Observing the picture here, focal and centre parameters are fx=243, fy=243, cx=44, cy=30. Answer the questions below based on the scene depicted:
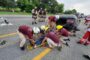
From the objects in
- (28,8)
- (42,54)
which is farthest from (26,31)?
(28,8)

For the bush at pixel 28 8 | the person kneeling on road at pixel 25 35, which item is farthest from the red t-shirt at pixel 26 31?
the bush at pixel 28 8

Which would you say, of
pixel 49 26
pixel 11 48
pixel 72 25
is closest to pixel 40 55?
pixel 11 48

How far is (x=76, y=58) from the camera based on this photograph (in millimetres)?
10219

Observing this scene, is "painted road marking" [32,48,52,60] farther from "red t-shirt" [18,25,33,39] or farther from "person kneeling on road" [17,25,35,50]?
"red t-shirt" [18,25,33,39]

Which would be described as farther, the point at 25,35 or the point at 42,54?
the point at 25,35

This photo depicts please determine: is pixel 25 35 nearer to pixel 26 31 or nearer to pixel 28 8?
pixel 26 31

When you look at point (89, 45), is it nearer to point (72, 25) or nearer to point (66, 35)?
point (66, 35)

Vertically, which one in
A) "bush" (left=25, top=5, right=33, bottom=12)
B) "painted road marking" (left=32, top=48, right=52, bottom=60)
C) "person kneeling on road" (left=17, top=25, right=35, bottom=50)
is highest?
"person kneeling on road" (left=17, top=25, right=35, bottom=50)

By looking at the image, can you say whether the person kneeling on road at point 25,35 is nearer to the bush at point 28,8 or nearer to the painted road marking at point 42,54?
the painted road marking at point 42,54

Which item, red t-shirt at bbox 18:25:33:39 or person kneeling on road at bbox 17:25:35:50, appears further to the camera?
red t-shirt at bbox 18:25:33:39

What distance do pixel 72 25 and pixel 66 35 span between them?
14.4ft

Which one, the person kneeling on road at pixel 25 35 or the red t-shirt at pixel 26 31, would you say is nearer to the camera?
the person kneeling on road at pixel 25 35

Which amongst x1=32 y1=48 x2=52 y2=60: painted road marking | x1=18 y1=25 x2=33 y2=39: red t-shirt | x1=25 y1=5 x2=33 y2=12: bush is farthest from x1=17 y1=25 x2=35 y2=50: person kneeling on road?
x1=25 y1=5 x2=33 y2=12: bush

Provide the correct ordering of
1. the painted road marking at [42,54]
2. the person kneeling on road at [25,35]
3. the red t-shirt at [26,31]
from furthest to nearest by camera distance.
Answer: the red t-shirt at [26,31] < the person kneeling on road at [25,35] < the painted road marking at [42,54]
